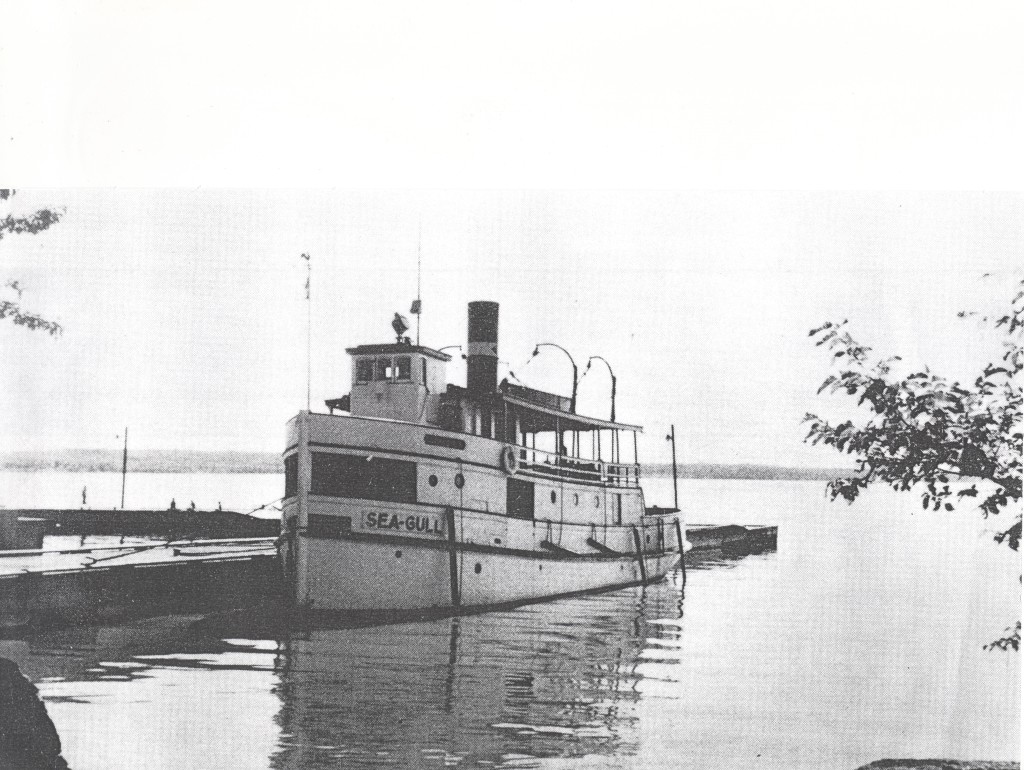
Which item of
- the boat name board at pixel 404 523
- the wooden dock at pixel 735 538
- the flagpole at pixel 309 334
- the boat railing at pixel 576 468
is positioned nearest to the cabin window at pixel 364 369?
the boat name board at pixel 404 523

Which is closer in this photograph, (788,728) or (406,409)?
(788,728)

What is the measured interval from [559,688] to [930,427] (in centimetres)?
722

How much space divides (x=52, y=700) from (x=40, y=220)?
16.0 feet

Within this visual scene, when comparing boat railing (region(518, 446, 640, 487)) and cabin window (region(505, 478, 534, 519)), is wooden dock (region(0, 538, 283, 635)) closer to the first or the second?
cabin window (region(505, 478, 534, 519))

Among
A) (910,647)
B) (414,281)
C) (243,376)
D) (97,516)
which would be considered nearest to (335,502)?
(243,376)

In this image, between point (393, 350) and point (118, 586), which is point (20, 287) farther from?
point (393, 350)

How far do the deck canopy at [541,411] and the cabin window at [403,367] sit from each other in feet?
5.76

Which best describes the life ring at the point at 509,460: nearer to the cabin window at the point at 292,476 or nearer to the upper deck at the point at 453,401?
the upper deck at the point at 453,401

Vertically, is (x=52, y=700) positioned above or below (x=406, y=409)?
below

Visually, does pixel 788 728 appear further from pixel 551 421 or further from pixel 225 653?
pixel 551 421

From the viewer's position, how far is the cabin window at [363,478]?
14328 millimetres

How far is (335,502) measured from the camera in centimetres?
1432

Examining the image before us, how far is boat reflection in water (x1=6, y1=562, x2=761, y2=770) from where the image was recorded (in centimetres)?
816

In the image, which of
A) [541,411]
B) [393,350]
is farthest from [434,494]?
[541,411]
